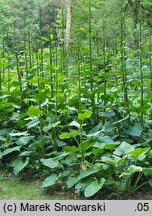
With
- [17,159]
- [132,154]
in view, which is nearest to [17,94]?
[17,159]

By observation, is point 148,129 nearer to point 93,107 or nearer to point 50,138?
point 93,107

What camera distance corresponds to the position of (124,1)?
702 cm

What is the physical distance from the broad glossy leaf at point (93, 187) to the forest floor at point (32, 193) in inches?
8.1

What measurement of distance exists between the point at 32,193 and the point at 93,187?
59cm

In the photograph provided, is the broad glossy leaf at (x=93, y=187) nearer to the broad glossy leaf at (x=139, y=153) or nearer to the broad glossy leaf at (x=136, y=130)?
the broad glossy leaf at (x=139, y=153)

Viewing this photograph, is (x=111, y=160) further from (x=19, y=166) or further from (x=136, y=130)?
(x=19, y=166)

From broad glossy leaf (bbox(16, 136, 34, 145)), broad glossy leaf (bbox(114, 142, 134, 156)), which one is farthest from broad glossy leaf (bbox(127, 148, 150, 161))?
broad glossy leaf (bbox(16, 136, 34, 145))

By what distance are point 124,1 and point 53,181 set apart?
5271 mm

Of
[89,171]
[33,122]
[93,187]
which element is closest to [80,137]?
[89,171]

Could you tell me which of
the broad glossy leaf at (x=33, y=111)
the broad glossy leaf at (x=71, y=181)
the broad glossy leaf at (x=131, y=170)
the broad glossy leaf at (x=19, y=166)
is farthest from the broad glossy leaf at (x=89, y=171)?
the broad glossy leaf at (x=33, y=111)

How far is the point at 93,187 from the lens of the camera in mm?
2559

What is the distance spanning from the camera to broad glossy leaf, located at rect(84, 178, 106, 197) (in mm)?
2520

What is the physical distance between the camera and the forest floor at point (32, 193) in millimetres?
2756

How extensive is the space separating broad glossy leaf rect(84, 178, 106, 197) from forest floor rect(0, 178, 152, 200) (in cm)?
21
